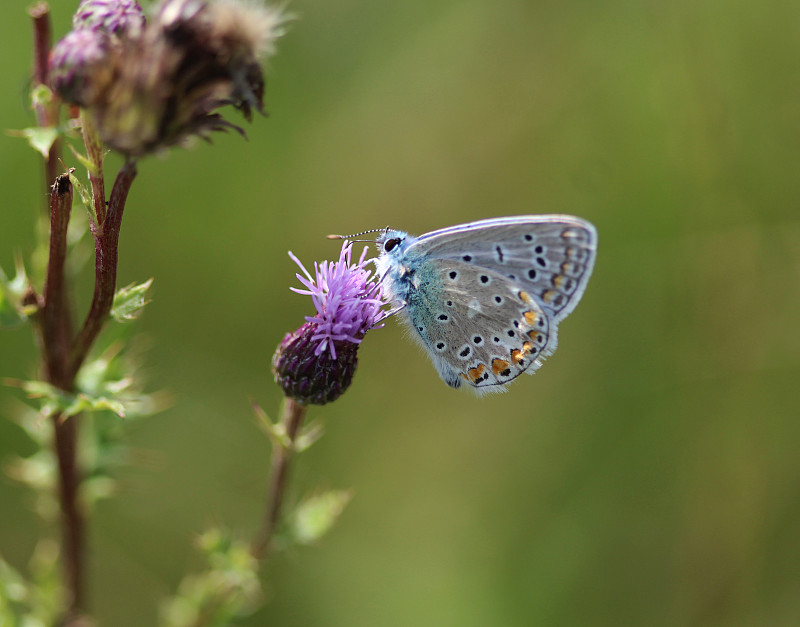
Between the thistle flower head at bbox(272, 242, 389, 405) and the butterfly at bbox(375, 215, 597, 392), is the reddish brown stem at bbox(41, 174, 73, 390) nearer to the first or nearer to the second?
the thistle flower head at bbox(272, 242, 389, 405)

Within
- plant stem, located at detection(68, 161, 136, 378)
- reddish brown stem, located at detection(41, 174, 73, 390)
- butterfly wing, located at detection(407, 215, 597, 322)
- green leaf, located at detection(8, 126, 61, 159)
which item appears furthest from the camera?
butterfly wing, located at detection(407, 215, 597, 322)

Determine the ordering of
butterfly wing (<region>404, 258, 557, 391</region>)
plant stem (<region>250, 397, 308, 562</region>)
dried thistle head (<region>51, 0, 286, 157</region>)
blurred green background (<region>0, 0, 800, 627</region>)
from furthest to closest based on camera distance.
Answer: blurred green background (<region>0, 0, 800, 627</region>) < butterfly wing (<region>404, 258, 557, 391</region>) < plant stem (<region>250, 397, 308, 562</region>) < dried thistle head (<region>51, 0, 286, 157</region>)

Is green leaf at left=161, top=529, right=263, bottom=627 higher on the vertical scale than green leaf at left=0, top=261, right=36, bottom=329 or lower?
lower

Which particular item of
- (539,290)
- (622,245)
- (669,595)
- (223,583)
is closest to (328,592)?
(223,583)

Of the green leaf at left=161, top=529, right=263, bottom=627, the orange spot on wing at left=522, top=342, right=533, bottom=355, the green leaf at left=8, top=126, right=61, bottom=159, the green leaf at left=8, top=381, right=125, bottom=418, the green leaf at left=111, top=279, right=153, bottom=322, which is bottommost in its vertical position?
the green leaf at left=161, top=529, right=263, bottom=627

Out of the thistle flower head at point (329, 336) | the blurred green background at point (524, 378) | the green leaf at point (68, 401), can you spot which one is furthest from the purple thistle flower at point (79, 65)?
the blurred green background at point (524, 378)

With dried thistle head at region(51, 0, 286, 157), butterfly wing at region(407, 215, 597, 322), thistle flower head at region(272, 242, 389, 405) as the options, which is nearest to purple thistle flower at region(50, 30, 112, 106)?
dried thistle head at region(51, 0, 286, 157)

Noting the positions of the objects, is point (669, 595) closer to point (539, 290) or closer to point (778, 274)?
point (778, 274)

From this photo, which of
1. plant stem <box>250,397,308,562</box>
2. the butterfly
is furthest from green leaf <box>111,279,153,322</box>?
the butterfly

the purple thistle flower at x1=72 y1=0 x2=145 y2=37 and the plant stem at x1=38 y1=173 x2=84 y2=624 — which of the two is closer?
the purple thistle flower at x1=72 y1=0 x2=145 y2=37
